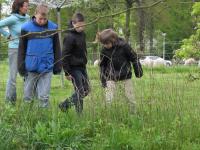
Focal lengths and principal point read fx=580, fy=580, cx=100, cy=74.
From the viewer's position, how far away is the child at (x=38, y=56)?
307 inches

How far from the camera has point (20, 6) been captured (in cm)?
905

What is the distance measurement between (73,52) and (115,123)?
7.07 ft

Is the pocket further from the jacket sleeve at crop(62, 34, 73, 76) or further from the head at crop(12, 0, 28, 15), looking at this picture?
the head at crop(12, 0, 28, 15)

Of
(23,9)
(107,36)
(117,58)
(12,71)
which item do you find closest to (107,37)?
(107,36)

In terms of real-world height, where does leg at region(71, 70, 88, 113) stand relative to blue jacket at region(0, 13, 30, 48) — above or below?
below

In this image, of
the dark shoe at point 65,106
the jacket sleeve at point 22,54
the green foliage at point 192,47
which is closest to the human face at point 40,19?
the jacket sleeve at point 22,54

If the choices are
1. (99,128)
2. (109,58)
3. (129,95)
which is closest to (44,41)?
(109,58)

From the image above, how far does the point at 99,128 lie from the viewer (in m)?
6.35

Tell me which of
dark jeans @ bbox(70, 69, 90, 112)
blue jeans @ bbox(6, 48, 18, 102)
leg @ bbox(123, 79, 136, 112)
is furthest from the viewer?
blue jeans @ bbox(6, 48, 18, 102)

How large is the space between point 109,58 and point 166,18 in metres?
34.1

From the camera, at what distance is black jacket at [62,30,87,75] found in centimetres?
822

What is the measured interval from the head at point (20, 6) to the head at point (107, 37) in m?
1.66

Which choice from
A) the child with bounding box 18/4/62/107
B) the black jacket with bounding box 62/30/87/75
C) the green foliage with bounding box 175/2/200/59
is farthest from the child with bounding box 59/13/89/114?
the green foliage with bounding box 175/2/200/59

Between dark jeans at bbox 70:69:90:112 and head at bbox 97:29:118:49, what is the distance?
1.75ft
